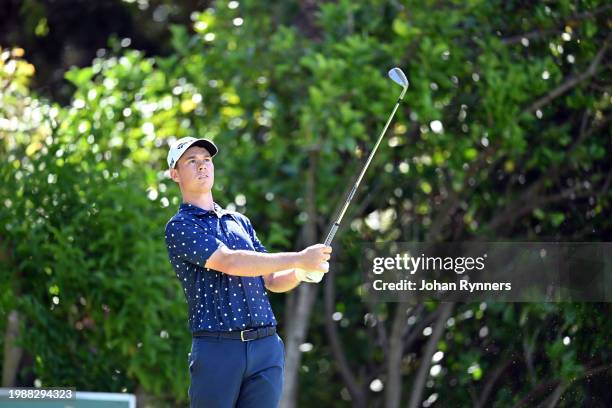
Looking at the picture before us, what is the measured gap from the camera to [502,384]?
5.26m

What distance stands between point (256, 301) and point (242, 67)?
10.8 ft

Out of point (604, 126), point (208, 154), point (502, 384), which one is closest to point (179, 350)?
point (502, 384)

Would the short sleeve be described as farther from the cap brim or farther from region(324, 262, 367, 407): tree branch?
region(324, 262, 367, 407): tree branch

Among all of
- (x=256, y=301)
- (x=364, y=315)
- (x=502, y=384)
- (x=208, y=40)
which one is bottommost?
(x=364, y=315)

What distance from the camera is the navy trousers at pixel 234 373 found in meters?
3.35

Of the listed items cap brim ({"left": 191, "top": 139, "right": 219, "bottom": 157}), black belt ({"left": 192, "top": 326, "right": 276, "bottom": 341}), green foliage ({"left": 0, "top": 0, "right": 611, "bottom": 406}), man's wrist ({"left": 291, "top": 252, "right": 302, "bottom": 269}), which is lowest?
green foliage ({"left": 0, "top": 0, "right": 611, "bottom": 406})

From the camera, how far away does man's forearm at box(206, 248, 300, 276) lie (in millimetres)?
3260

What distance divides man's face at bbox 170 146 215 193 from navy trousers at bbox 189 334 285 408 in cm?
48

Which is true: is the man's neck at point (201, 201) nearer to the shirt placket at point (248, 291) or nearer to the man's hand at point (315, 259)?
the shirt placket at point (248, 291)

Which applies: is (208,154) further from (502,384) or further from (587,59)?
(587,59)

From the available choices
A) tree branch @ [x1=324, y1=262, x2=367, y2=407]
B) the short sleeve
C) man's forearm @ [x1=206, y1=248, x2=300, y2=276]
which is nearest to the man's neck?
the short sleeve

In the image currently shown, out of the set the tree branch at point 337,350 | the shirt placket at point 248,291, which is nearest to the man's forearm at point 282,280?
the shirt placket at point 248,291

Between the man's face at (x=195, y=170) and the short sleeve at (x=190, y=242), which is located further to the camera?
the man's face at (x=195, y=170)

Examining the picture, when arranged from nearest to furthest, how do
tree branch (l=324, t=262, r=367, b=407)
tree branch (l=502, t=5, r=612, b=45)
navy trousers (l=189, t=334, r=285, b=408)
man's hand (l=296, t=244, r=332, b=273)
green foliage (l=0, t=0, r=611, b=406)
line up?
man's hand (l=296, t=244, r=332, b=273), navy trousers (l=189, t=334, r=285, b=408), green foliage (l=0, t=0, r=611, b=406), tree branch (l=502, t=5, r=612, b=45), tree branch (l=324, t=262, r=367, b=407)
